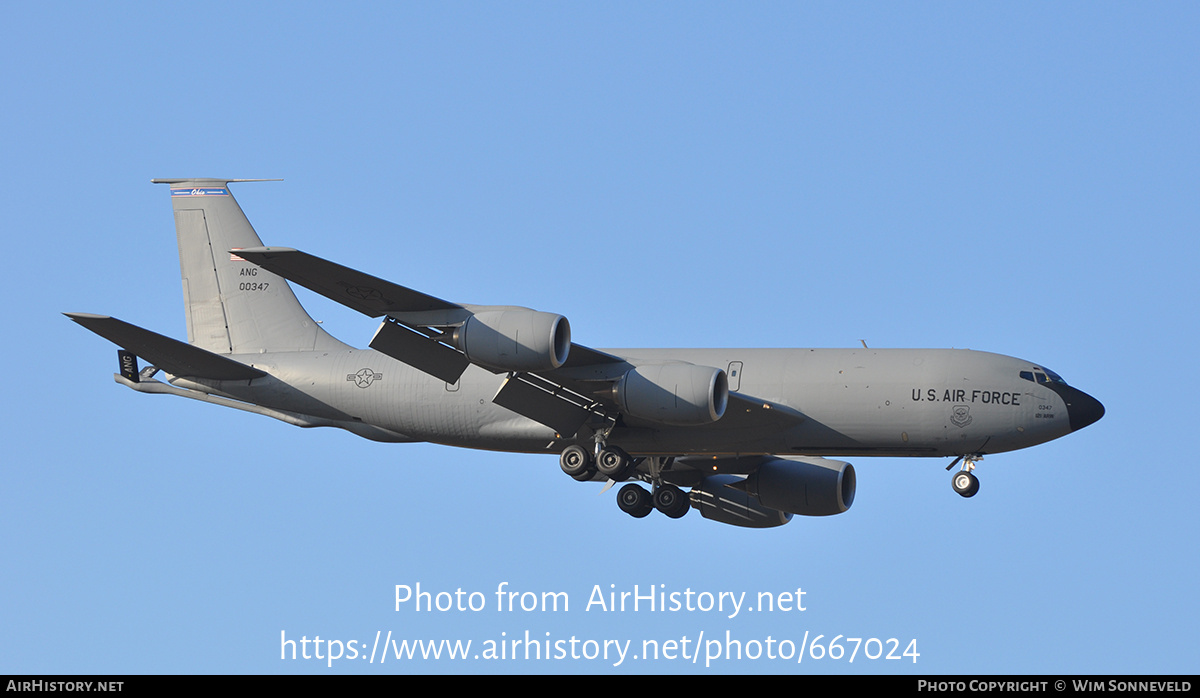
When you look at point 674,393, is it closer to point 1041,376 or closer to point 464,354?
point 464,354

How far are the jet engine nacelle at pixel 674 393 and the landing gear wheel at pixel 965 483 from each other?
21.4ft

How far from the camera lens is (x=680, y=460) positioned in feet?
156

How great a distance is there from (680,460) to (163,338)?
48.9ft

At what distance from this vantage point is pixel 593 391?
40906 mm

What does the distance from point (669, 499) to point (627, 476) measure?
403cm

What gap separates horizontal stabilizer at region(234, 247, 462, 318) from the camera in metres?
35.1

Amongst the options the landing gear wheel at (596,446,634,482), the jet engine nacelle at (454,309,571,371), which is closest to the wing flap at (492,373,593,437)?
the landing gear wheel at (596,446,634,482)

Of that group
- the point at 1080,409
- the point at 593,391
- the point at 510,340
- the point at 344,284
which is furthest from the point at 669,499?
the point at 344,284

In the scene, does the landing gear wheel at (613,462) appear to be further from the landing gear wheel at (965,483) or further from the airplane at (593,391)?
the landing gear wheel at (965,483)

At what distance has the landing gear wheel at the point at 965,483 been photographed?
41625 mm

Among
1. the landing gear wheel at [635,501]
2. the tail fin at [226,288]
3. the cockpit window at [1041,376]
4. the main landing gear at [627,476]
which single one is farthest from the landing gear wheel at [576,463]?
the cockpit window at [1041,376]
